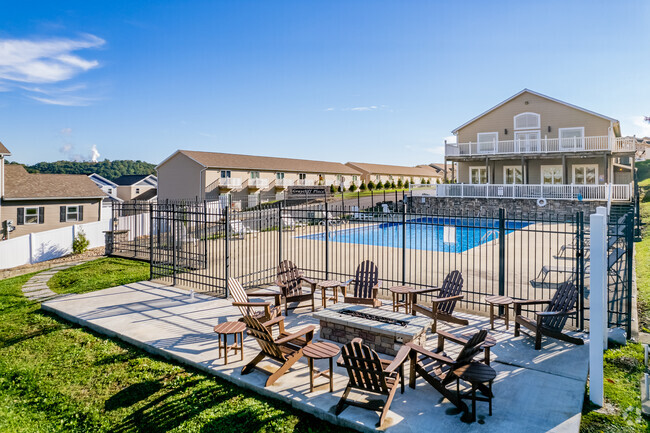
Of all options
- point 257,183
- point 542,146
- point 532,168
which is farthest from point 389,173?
point 542,146

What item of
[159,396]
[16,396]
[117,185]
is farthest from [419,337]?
[117,185]

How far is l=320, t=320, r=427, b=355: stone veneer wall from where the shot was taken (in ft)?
19.8

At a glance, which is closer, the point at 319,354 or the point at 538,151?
the point at 319,354

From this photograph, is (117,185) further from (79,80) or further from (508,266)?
(508,266)

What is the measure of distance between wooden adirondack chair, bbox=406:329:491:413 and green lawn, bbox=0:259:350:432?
53.5 inches

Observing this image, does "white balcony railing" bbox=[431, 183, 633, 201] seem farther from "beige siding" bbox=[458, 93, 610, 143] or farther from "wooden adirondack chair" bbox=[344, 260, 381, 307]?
"wooden adirondack chair" bbox=[344, 260, 381, 307]

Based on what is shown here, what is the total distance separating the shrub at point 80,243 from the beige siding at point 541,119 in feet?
105

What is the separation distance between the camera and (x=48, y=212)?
27797 mm

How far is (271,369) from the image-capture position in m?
5.66

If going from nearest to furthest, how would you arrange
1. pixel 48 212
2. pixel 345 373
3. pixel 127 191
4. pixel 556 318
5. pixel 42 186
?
pixel 345 373, pixel 556 318, pixel 48 212, pixel 42 186, pixel 127 191

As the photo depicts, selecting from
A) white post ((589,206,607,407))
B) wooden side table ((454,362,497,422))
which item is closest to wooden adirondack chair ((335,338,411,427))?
wooden side table ((454,362,497,422))

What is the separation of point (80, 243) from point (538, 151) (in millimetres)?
32312

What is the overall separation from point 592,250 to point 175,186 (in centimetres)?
4662

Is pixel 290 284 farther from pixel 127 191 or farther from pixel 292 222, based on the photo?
pixel 127 191
